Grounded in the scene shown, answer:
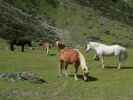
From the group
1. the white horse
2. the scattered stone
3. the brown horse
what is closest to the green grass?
the scattered stone

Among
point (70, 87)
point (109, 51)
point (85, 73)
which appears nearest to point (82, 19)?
point (109, 51)

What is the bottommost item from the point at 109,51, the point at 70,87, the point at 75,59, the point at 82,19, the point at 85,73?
the point at 70,87

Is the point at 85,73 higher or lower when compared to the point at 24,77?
higher

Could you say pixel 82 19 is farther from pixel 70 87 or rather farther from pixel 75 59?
pixel 70 87

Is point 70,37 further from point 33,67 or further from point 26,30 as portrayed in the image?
point 33,67

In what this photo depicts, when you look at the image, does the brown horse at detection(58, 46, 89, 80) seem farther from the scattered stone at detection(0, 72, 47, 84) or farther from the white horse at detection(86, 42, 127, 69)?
the white horse at detection(86, 42, 127, 69)

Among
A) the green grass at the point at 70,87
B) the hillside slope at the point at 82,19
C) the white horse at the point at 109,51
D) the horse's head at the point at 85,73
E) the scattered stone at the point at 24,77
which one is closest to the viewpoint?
the green grass at the point at 70,87

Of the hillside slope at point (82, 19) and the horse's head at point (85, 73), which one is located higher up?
the hillside slope at point (82, 19)

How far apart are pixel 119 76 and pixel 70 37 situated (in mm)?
76015

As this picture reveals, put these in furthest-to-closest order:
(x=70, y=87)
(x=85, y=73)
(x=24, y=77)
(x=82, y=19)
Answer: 1. (x=82, y=19)
2. (x=85, y=73)
3. (x=24, y=77)
4. (x=70, y=87)

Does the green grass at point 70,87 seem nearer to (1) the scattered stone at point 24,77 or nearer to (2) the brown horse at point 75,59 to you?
(1) the scattered stone at point 24,77

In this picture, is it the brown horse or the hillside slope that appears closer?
the brown horse

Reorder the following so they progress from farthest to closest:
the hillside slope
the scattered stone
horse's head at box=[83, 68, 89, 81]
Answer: the hillside slope
horse's head at box=[83, 68, 89, 81]
the scattered stone

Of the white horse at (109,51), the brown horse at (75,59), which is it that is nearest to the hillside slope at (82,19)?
the white horse at (109,51)
